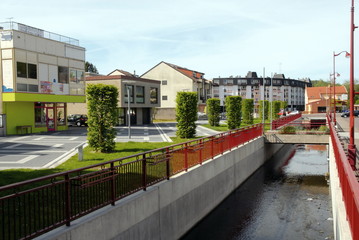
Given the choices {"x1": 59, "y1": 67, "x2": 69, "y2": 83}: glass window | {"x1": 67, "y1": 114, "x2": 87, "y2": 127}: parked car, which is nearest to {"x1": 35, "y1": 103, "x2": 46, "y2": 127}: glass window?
{"x1": 59, "y1": 67, "x2": 69, "y2": 83}: glass window

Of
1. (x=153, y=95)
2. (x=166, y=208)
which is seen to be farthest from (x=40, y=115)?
(x=166, y=208)

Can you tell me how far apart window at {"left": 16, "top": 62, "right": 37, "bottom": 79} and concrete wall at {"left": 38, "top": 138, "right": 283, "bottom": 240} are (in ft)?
61.1

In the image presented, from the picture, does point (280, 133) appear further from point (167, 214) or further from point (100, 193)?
point (100, 193)

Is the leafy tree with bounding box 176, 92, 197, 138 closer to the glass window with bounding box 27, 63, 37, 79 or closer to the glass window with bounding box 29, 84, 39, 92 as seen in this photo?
the glass window with bounding box 29, 84, 39, 92

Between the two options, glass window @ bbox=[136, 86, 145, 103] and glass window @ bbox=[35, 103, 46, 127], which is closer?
glass window @ bbox=[35, 103, 46, 127]

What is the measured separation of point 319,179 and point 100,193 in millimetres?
18543

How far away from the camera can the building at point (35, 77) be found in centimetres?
2712

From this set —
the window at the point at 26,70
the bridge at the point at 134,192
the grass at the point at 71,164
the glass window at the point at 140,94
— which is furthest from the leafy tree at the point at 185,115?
the glass window at the point at 140,94

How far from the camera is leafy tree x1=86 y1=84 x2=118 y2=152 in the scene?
1784cm

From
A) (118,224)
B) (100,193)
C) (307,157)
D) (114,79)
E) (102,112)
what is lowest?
(307,157)

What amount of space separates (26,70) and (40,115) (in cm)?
478

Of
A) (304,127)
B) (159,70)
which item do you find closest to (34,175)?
(304,127)

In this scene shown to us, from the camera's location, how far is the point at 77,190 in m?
7.71

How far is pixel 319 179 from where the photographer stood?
2305 centimetres
